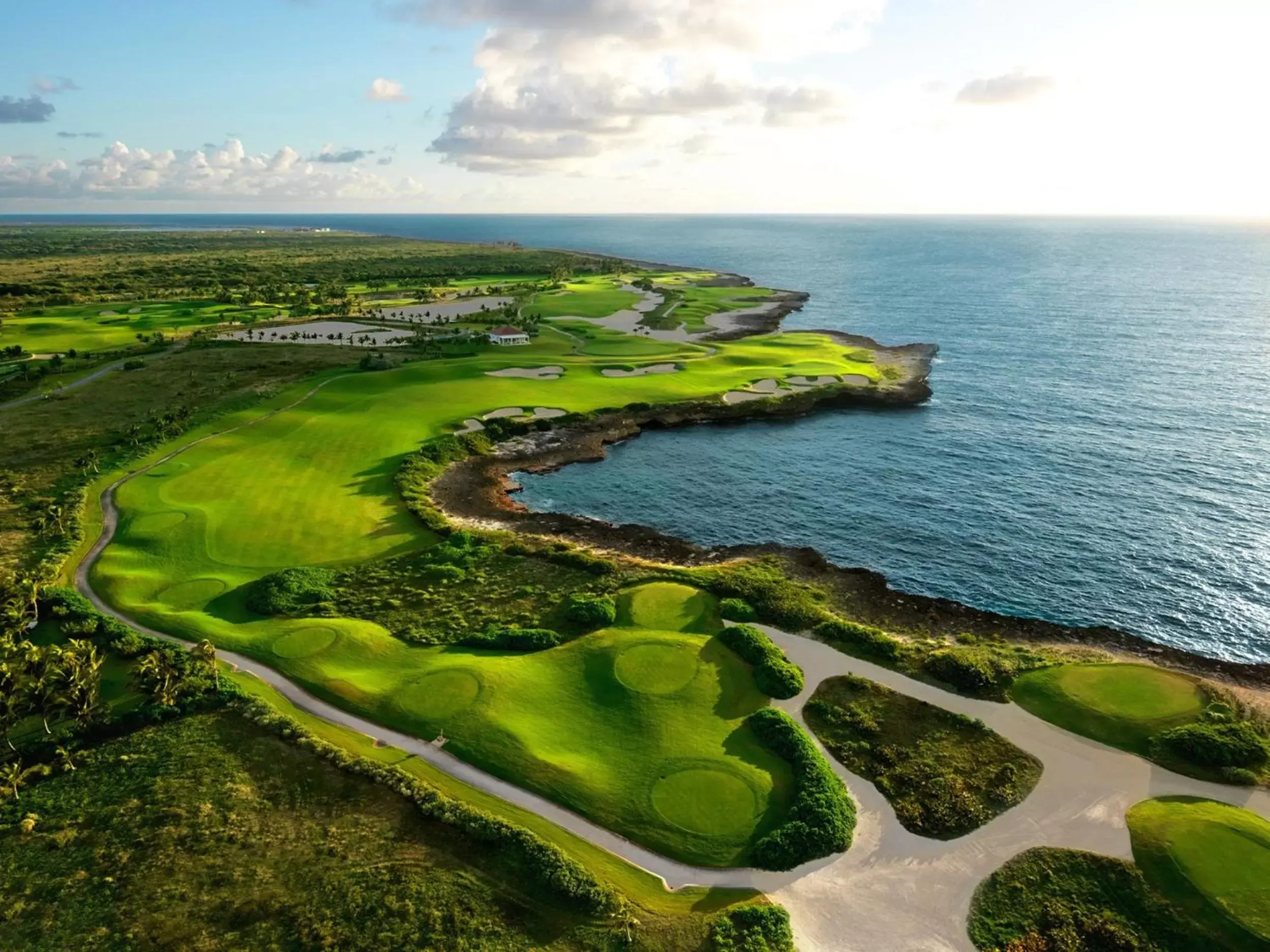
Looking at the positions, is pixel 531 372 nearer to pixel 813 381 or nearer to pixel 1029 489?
pixel 813 381

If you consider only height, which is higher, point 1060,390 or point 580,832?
point 1060,390

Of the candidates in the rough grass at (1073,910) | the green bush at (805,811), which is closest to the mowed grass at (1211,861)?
the rough grass at (1073,910)

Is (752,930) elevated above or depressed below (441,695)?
below

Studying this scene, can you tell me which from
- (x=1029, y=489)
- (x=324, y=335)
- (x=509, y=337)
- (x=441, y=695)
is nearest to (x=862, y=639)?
(x=441, y=695)

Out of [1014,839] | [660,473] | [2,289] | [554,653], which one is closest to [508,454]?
[660,473]

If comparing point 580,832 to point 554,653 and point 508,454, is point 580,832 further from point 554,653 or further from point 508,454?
point 508,454

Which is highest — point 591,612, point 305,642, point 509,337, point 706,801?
point 509,337
